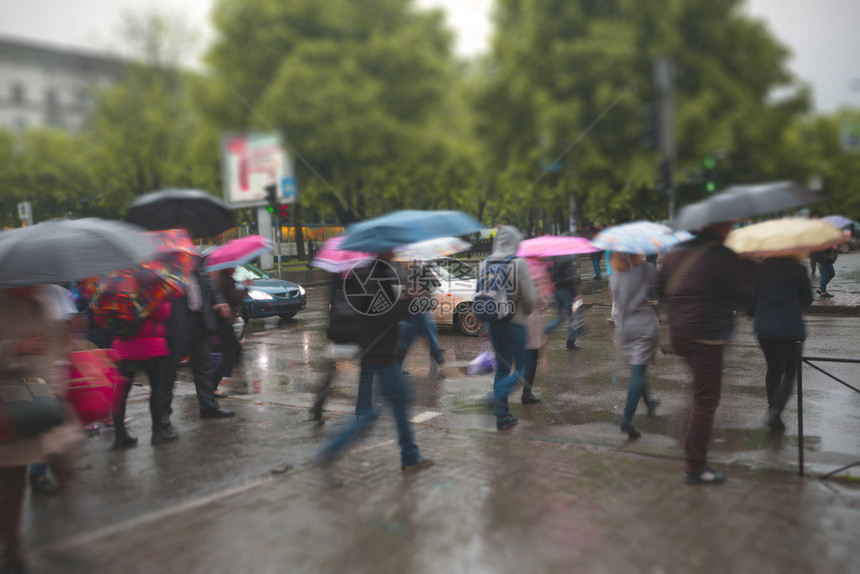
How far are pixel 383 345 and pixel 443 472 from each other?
1.08 meters

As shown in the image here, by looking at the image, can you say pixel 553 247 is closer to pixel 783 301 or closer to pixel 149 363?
pixel 783 301

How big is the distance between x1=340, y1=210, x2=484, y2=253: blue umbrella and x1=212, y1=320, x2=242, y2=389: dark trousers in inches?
122

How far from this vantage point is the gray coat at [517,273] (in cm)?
628

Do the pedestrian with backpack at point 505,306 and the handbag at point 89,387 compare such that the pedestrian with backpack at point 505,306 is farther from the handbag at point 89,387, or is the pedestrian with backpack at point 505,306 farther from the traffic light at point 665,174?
the traffic light at point 665,174

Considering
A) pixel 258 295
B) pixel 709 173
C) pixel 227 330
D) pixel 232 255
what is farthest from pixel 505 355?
pixel 709 173

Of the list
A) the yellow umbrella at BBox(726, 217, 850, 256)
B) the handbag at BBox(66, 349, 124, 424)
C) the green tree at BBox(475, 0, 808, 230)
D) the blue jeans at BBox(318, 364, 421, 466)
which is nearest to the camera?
the handbag at BBox(66, 349, 124, 424)

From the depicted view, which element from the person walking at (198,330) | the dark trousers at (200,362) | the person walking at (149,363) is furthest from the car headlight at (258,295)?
the person walking at (149,363)

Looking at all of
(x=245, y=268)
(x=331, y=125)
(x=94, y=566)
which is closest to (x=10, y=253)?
(x=94, y=566)

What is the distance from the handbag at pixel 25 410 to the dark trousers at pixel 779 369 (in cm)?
557

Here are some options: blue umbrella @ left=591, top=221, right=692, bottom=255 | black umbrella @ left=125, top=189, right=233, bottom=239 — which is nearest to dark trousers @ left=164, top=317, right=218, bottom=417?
black umbrella @ left=125, top=189, right=233, bottom=239

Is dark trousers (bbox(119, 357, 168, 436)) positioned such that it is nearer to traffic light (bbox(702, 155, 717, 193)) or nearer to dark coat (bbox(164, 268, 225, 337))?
dark coat (bbox(164, 268, 225, 337))

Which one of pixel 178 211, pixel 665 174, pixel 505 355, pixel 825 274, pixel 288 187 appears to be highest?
pixel 288 187

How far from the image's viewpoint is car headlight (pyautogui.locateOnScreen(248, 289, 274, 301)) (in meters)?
15.9

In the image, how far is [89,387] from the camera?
4.62 metres
